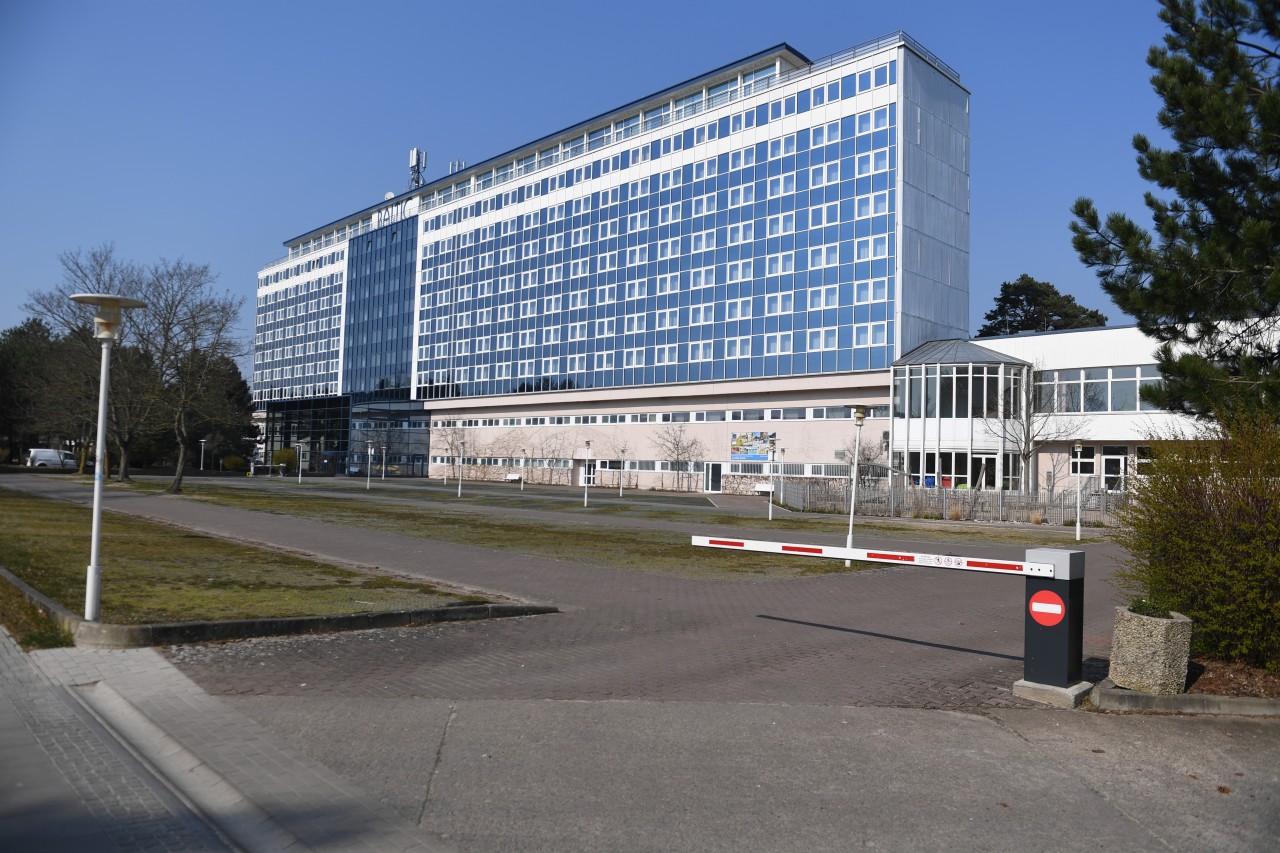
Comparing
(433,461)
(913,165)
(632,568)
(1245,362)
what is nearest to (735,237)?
(913,165)

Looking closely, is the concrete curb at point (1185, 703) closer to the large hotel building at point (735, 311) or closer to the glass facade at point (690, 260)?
the large hotel building at point (735, 311)

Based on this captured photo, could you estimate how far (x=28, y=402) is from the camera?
68.4 meters

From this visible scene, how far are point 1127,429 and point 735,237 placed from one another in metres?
27.9

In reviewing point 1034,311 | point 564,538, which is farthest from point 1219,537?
point 1034,311

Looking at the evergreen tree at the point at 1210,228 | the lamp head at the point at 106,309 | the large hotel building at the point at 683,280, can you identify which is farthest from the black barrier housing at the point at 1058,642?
the large hotel building at the point at 683,280

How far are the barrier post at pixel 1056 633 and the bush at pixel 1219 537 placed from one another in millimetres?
842

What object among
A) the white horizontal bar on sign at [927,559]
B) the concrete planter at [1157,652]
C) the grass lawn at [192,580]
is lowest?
the grass lawn at [192,580]

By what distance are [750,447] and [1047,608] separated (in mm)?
55069

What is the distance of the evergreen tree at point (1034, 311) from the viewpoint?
260 ft

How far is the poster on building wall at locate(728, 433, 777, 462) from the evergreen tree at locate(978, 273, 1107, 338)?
29977 millimetres

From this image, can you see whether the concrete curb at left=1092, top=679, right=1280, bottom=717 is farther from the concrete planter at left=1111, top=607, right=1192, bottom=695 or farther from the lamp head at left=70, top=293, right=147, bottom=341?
the lamp head at left=70, top=293, right=147, bottom=341

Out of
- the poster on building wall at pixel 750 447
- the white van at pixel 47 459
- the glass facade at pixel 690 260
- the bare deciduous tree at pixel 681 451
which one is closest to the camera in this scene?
the glass facade at pixel 690 260

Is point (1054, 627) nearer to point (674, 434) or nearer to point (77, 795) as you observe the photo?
point (77, 795)

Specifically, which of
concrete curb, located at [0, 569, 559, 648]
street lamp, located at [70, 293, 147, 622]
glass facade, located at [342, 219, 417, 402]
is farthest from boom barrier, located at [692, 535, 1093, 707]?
glass facade, located at [342, 219, 417, 402]
